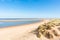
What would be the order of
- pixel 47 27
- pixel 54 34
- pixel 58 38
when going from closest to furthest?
pixel 58 38, pixel 54 34, pixel 47 27

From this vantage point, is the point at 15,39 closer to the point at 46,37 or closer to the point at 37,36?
the point at 37,36

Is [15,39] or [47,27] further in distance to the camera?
[47,27]

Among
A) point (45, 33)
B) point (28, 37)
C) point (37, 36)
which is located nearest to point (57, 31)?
point (45, 33)

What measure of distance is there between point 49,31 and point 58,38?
2.81 feet

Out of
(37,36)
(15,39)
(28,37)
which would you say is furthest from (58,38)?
(15,39)

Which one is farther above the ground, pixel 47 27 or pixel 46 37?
pixel 47 27

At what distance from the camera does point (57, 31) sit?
7.31 metres

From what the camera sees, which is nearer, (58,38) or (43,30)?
(58,38)

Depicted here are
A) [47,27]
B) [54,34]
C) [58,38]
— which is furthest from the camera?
[47,27]

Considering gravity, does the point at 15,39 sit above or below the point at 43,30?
below

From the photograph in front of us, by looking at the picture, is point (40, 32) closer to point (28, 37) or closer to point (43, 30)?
point (43, 30)

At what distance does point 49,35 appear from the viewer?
277 inches

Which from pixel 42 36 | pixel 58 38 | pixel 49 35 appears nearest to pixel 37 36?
pixel 42 36

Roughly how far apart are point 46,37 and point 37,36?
0.65m
